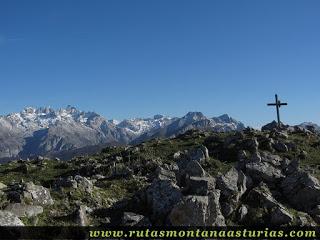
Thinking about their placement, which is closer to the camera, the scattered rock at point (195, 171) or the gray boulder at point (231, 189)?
the gray boulder at point (231, 189)

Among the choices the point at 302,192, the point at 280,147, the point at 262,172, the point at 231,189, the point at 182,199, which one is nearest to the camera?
the point at 182,199

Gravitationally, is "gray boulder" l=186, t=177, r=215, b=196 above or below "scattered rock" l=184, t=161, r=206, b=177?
below

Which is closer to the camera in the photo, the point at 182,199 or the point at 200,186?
the point at 182,199

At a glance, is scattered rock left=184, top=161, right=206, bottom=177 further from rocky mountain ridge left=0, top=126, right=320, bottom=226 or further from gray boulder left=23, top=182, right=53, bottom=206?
gray boulder left=23, top=182, right=53, bottom=206

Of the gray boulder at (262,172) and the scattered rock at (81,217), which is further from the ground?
the gray boulder at (262,172)

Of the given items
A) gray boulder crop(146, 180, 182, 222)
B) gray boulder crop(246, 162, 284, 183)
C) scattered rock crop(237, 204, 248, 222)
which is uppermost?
gray boulder crop(246, 162, 284, 183)

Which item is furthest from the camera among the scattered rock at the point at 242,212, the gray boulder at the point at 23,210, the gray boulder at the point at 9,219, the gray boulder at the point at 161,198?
the scattered rock at the point at 242,212

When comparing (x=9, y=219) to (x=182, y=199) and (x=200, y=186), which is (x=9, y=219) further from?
(x=200, y=186)

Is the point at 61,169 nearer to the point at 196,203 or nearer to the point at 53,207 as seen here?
the point at 53,207

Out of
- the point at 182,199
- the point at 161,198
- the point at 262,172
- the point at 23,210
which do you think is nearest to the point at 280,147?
the point at 262,172

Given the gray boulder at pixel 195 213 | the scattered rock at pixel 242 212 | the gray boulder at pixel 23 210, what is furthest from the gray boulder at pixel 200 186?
the gray boulder at pixel 23 210

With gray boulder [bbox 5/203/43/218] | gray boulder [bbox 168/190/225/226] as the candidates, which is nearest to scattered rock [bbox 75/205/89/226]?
gray boulder [bbox 5/203/43/218]

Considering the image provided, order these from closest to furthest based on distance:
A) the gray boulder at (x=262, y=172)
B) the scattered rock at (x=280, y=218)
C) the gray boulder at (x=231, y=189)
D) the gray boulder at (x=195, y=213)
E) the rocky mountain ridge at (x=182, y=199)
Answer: the gray boulder at (x=195, y=213), the rocky mountain ridge at (x=182, y=199), the scattered rock at (x=280, y=218), the gray boulder at (x=231, y=189), the gray boulder at (x=262, y=172)

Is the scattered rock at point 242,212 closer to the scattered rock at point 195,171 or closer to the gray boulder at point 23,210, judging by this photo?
the scattered rock at point 195,171
